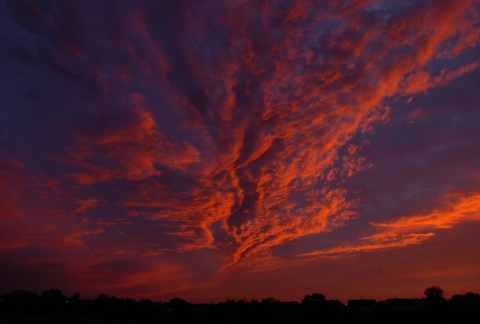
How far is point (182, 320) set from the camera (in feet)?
246

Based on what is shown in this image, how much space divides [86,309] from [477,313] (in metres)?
68.0

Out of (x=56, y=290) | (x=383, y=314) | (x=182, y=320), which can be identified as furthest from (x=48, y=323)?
(x=56, y=290)

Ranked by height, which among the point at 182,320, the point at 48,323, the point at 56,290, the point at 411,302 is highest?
the point at 56,290

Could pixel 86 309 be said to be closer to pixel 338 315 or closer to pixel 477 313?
pixel 338 315

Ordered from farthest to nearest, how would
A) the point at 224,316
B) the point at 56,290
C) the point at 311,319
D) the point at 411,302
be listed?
the point at 56,290 → the point at 411,302 → the point at 224,316 → the point at 311,319

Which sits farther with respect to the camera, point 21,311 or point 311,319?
point 21,311

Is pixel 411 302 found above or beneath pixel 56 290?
beneath

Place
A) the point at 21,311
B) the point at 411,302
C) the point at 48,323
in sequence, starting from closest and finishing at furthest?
the point at 48,323 < the point at 21,311 < the point at 411,302

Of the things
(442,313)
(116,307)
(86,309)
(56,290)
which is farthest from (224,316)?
(56,290)

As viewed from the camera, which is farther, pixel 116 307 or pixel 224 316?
pixel 116 307

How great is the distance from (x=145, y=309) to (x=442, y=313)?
5285 cm

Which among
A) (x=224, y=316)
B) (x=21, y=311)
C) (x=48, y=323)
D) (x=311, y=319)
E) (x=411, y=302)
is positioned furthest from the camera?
(x=411, y=302)

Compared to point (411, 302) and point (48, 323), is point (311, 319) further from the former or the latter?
point (411, 302)

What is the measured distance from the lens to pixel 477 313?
191 feet
